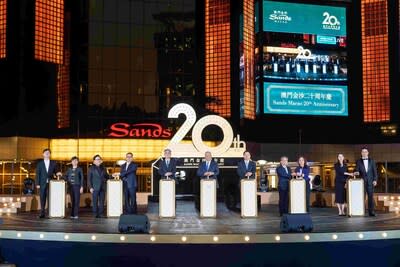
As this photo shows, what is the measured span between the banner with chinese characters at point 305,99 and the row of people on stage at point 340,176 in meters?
32.4

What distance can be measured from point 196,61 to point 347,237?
120 feet

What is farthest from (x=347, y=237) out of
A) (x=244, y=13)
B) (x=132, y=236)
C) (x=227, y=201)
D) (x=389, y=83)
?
(x=389, y=83)

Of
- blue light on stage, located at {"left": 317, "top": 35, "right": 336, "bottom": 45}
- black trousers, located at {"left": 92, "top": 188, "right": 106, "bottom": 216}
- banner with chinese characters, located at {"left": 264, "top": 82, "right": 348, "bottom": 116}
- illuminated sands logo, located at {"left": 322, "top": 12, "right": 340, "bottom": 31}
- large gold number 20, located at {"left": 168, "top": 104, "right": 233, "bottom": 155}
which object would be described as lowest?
black trousers, located at {"left": 92, "top": 188, "right": 106, "bottom": 216}

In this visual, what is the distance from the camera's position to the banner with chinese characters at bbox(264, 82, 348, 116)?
164 ft

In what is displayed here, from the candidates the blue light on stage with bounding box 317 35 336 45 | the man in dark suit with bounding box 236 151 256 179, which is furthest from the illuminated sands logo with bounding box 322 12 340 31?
Result: the man in dark suit with bounding box 236 151 256 179

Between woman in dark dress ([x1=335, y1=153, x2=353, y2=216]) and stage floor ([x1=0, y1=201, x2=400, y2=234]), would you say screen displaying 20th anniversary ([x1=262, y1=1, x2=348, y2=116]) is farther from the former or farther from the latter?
stage floor ([x1=0, y1=201, x2=400, y2=234])

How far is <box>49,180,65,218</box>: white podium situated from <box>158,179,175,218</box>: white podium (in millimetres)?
2663

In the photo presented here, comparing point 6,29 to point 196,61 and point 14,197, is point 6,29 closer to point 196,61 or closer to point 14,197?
point 196,61

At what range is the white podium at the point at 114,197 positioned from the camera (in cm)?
1679

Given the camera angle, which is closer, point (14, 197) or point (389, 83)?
point (14, 197)

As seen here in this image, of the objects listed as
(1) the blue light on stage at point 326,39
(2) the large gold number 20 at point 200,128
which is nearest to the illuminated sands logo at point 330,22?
(1) the blue light on stage at point 326,39

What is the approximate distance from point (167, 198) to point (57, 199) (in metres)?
2.97

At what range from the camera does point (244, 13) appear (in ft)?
162

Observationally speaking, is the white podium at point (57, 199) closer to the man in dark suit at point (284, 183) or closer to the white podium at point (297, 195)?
the man in dark suit at point (284, 183)
